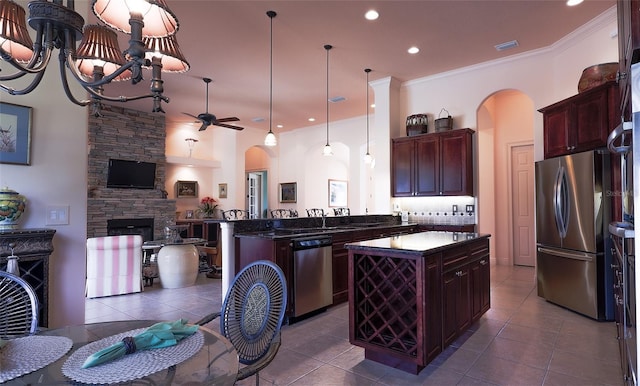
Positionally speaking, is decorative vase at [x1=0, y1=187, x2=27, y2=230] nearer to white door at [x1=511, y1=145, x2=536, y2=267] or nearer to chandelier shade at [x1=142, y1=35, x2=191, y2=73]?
chandelier shade at [x1=142, y1=35, x2=191, y2=73]

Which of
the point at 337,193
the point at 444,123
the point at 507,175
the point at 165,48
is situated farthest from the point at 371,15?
the point at 337,193

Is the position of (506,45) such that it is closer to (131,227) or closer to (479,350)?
(479,350)

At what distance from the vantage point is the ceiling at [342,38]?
3900mm

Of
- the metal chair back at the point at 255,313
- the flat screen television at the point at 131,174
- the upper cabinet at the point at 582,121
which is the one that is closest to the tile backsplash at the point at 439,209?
the upper cabinet at the point at 582,121

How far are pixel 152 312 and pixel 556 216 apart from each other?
4706mm

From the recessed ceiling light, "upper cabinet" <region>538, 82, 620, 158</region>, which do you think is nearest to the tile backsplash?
"upper cabinet" <region>538, 82, 620, 158</region>

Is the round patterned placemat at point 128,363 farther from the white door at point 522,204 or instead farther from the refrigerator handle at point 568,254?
the white door at point 522,204

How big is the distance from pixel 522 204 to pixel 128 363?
6.88m

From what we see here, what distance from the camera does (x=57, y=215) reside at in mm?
2439

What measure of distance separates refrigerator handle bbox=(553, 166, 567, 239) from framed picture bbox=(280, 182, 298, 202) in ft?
23.0

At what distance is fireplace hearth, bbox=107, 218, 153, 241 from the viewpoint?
7.45m

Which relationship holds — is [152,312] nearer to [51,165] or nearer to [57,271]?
[57,271]

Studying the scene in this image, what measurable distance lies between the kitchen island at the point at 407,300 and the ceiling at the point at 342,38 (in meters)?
2.81

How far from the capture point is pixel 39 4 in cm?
140
